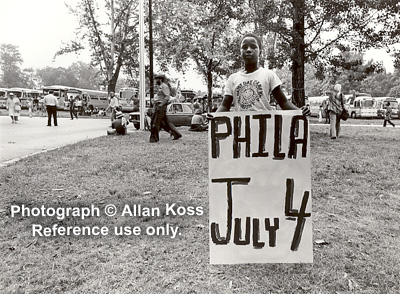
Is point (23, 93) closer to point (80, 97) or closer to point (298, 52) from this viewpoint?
point (80, 97)

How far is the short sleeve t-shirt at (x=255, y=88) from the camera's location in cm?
322

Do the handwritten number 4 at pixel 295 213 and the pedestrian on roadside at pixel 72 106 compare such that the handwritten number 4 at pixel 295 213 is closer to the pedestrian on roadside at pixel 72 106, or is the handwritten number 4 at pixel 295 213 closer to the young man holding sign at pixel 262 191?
the young man holding sign at pixel 262 191

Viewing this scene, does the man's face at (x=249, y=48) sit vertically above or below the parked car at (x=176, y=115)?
above

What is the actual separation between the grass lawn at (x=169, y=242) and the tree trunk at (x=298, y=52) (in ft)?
19.6

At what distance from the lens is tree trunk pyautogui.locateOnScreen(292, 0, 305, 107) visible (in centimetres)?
1113

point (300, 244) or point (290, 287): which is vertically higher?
point (300, 244)

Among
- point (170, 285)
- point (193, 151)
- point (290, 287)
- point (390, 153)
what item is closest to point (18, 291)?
point (170, 285)

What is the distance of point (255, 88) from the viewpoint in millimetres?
3229

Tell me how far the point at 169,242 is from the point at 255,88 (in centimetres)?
154

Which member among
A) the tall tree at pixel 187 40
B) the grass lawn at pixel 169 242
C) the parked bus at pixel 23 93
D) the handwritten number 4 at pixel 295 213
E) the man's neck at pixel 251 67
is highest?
the tall tree at pixel 187 40

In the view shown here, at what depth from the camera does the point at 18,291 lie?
8.20ft

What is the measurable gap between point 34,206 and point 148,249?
1828 mm

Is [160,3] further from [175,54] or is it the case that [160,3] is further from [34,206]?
[34,206]

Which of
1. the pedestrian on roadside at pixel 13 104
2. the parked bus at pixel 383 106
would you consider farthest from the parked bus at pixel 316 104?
the pedestrian on roadside at pixel 13 104
